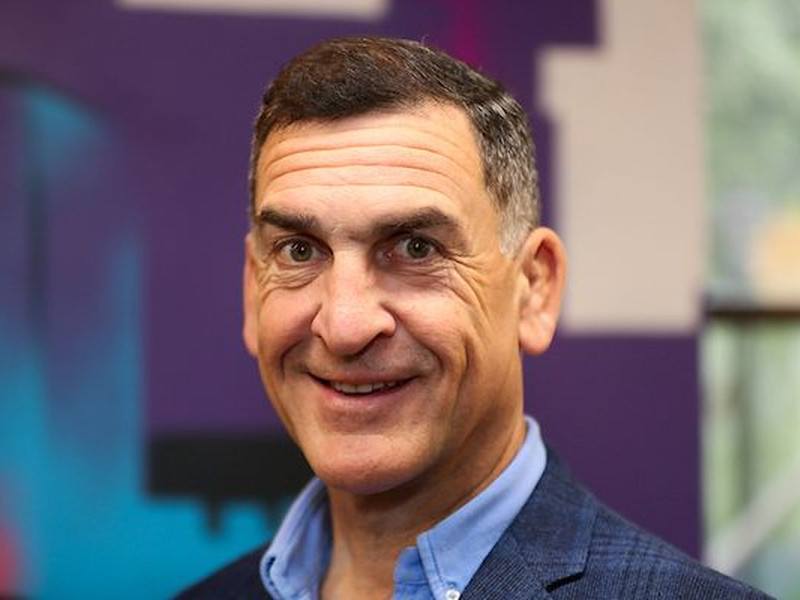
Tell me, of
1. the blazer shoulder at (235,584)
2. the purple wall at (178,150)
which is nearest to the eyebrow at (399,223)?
the blazer shoulder at (235,584)

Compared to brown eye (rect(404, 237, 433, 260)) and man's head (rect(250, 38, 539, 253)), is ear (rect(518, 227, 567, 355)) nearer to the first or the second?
man's head (rect(250, 38, 539, 253))

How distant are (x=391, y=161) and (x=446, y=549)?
45 cm

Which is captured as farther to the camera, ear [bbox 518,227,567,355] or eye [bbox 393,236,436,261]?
ear [bbox 518,227,567,355]

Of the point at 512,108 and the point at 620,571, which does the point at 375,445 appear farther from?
the point at 512,108

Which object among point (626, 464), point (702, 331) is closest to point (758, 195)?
point (702, 331)

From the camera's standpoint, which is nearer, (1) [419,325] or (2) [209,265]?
(1) [419,325]

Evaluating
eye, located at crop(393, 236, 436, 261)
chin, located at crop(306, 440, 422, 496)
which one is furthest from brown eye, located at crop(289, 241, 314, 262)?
chin, located at crop(306, 440, 422, 496)

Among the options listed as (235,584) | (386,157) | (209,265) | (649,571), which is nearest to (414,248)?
(386,157)

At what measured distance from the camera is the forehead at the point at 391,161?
1.54m

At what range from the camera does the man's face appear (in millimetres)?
1526

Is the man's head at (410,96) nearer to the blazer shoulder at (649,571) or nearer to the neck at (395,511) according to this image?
the neck at (395,511)

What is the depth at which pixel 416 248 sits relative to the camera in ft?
5.09

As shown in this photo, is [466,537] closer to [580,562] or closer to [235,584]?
[580,562]

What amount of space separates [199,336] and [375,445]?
0.91 meters
